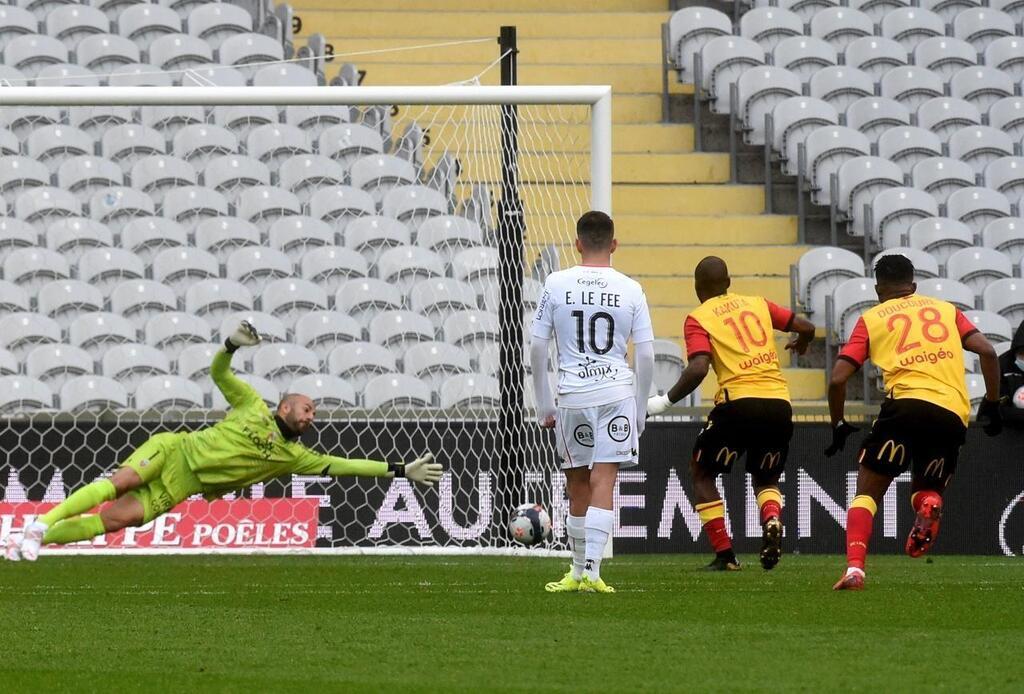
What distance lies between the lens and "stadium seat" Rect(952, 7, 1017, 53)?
1780cm

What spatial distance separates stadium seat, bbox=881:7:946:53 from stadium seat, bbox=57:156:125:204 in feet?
26.7

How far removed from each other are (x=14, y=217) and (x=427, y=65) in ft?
17.1

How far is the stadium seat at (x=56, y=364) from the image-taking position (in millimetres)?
12133

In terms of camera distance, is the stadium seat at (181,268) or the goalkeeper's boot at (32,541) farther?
the stadium seat at (181,268)

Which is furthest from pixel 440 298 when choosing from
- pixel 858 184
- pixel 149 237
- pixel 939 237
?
pixel 939 237

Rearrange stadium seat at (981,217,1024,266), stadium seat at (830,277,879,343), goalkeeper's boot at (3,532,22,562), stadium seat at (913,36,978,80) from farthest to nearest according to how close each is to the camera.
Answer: stadium seat at (913,36,978,80) < stadium seat at (981,217,1024,266) < stadium seat at (830,277,879,343) < goalkeeper's boot at (3,532,22,562)

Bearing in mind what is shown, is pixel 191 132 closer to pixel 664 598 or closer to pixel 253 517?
pixel 253 517

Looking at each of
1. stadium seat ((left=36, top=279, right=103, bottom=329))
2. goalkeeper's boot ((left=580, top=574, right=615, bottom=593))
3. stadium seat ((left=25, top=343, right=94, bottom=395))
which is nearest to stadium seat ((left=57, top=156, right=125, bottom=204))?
stadium seat ((left=36, top=279, right=103, bottom=329))

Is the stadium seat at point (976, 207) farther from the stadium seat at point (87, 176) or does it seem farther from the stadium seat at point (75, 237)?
the stadium seat at point (75, 237)

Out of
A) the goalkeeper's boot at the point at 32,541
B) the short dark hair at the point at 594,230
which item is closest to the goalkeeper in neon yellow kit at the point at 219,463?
the goalkeeper's boot at the point at 32,541

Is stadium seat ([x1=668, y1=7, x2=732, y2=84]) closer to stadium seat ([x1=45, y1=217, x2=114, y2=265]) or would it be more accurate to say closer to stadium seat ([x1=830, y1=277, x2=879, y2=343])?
stadium seat ([x1=830, y1=277, x2=879, y2=343])

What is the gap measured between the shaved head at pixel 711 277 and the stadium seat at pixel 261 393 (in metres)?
4.23

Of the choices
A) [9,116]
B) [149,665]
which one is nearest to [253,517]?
[9,116]

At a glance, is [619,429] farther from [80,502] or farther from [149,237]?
[149,237]
